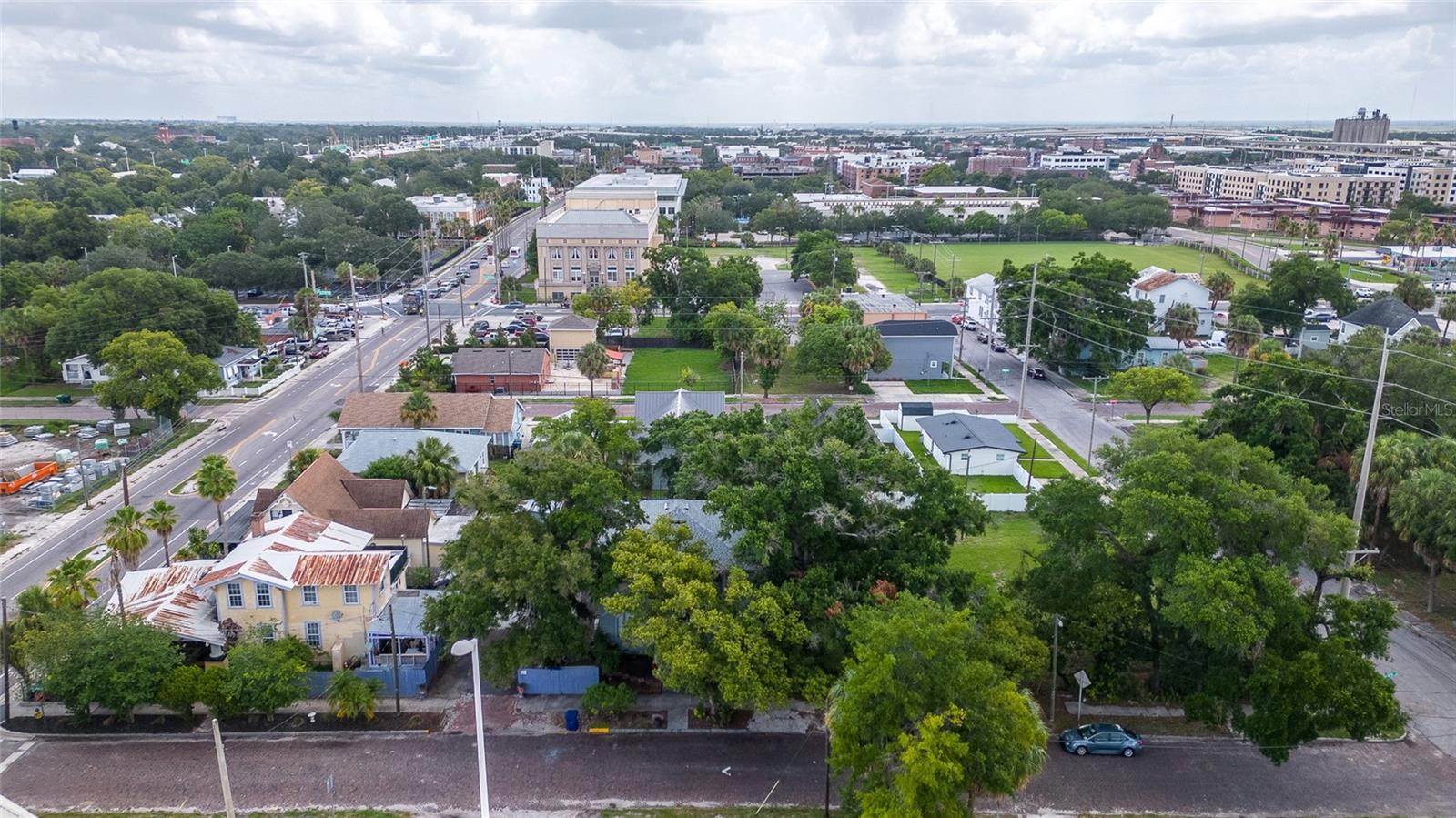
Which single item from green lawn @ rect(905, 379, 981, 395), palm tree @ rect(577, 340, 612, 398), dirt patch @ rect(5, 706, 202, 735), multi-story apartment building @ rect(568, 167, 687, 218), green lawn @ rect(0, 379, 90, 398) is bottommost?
dirt patch @ rect(5, 706, 202, 735)

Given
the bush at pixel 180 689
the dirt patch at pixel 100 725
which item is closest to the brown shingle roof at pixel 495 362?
the dirt patch at pixel 100 725

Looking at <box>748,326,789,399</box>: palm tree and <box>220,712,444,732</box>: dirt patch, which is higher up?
<box>748,326,789,399</box>: palm tree

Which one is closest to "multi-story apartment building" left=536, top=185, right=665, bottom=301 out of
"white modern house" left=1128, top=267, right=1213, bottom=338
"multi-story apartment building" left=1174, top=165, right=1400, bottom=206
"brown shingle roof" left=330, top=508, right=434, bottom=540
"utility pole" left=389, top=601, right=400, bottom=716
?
"white modern house" left=1128, top=267, right=1213, bottom=338

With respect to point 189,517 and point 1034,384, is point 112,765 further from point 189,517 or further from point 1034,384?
point 1034,384

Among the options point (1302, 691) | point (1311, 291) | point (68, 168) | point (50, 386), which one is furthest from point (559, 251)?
point (68, 168)

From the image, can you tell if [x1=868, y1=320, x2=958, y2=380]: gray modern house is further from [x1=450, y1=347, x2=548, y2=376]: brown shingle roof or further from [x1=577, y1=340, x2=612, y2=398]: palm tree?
[x1=450, y1=347, x2=548, y2=376]: brown shingle roof
